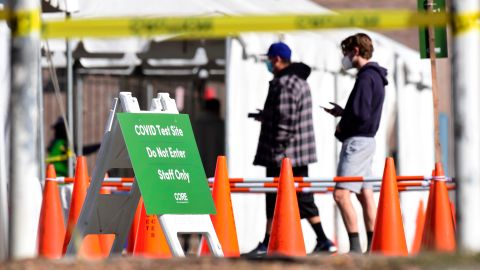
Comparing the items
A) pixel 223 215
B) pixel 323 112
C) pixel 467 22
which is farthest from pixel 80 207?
pixel 323 112

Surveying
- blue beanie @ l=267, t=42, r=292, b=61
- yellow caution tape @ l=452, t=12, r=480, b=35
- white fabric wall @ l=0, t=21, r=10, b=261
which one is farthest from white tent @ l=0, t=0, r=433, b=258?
yellow caution tape @ l=452, t=12, r=480, b=35

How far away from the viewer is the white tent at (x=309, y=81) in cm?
1525

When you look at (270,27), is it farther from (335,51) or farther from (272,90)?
(335,51)

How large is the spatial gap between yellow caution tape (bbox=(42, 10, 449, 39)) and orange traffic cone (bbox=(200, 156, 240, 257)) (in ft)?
12.2

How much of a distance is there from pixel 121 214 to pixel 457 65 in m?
3.50

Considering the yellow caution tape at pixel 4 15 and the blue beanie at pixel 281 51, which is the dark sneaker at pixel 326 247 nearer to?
the blue beanie at pixel 281 51

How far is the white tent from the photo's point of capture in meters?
15.2

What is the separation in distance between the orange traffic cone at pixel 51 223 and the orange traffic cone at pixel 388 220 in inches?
97.9

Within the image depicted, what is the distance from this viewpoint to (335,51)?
16781 mm

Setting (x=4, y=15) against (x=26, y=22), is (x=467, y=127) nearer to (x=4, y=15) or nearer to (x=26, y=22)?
(x=26, y=22)

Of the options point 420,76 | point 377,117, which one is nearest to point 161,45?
point 420,76

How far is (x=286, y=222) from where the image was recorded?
10.5 meters

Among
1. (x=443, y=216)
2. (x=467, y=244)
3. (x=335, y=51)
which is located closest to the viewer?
(x=467, y=244)

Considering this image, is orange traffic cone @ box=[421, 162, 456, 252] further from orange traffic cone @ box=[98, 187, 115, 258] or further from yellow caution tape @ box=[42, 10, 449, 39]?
yellow caution tape @ box=[42, 10, 449, 39]
